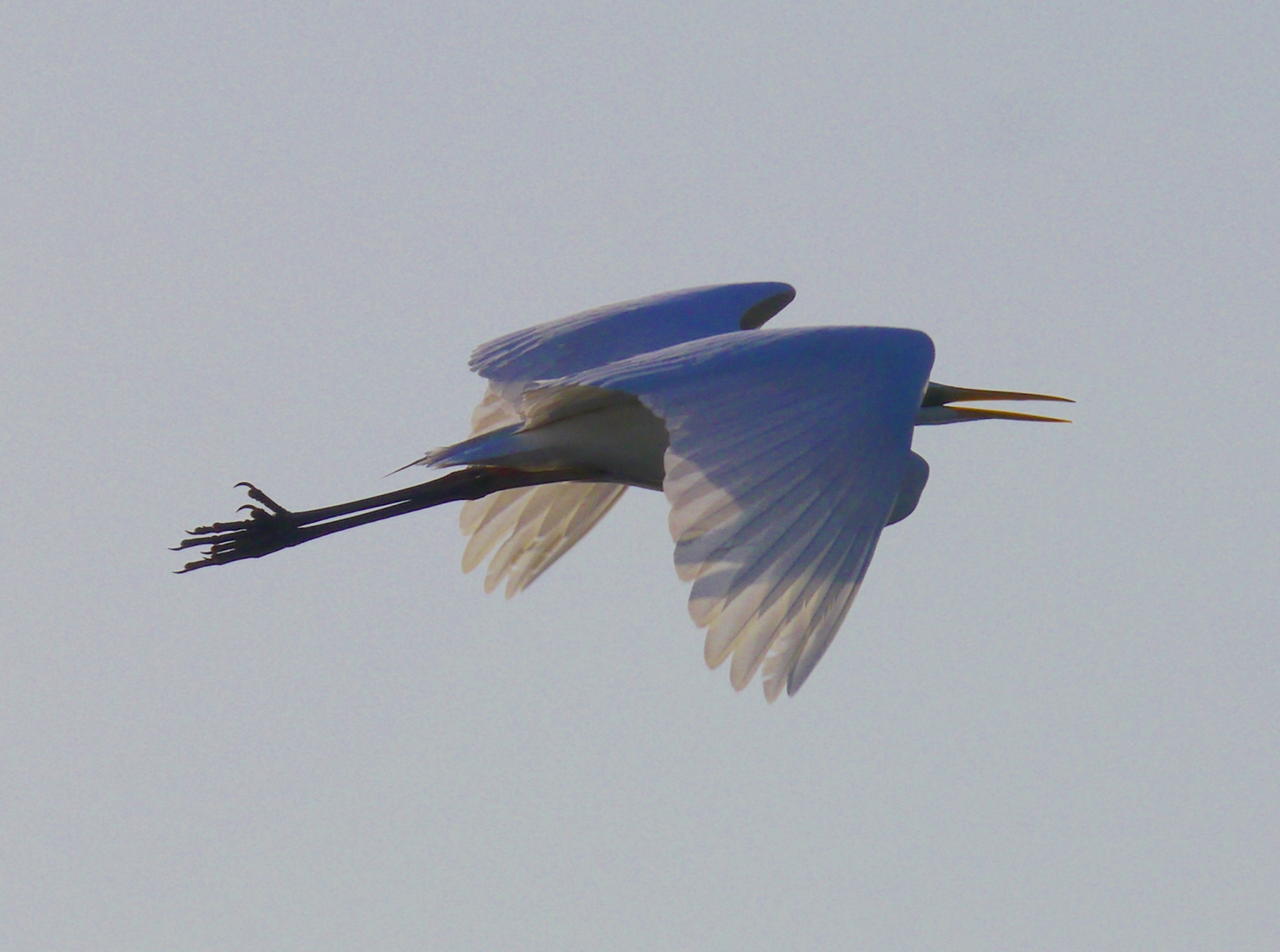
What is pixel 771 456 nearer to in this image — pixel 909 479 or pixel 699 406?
pixel 699 406

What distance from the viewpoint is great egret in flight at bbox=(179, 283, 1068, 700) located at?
17.9 ft

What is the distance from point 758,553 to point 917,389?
3.32 ft

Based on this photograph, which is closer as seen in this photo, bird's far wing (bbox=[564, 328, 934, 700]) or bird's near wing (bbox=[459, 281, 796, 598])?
bird's far wing (bbox=[564, 328, 934, 700])

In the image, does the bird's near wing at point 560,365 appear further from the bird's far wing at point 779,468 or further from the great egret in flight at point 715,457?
the bird's far wing at point 779,468

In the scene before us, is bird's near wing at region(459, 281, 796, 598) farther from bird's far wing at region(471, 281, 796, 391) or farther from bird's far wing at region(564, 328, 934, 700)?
bird's far wing at region(564, 328, 934, 700)

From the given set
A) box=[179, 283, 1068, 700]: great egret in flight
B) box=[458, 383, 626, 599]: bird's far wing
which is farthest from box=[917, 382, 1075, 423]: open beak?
box=[458, 383, 626, 599]: bird's far wing

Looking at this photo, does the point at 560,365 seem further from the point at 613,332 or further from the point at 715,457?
the point at 715,457

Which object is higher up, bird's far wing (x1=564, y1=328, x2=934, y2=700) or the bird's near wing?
the bird's near wing

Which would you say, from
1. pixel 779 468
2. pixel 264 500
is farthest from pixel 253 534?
pixel 779 468

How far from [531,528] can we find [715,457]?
2670mm

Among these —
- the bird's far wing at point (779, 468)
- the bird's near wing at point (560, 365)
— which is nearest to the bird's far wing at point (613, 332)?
the bird's near wing at point (560, 365)

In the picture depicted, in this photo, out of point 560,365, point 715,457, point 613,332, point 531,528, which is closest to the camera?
point 715,457

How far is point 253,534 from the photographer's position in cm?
816

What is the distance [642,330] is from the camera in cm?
767
